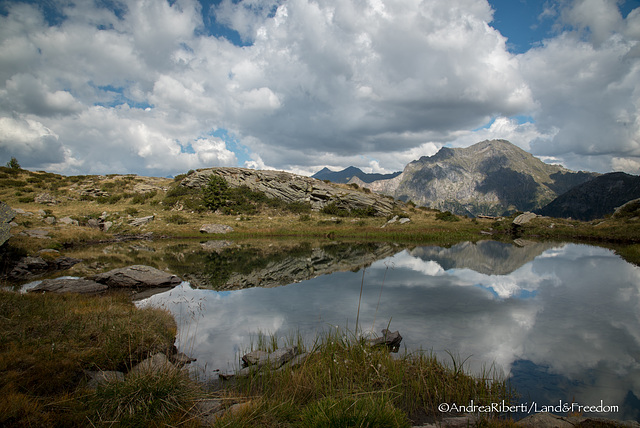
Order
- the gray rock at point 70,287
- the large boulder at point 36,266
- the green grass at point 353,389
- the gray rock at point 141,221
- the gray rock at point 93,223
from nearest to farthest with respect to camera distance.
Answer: the green grass at point 353,389 < the gray rock at point 70,287 < the large boulder at point 36,266 < the gray rock at point 93,223 < the gray rock at point 141,221

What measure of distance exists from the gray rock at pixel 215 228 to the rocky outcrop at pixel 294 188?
25.8 metres

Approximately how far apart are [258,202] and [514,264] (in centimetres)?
5809

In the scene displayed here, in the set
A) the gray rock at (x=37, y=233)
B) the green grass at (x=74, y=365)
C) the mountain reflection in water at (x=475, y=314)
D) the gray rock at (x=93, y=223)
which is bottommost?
the mountain reflection in water at (x=475, y=314)

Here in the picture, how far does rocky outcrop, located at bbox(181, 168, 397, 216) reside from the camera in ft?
240

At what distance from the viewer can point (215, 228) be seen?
5175 centimetres

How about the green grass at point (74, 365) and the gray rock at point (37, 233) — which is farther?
the gray rock at point (37, 233)

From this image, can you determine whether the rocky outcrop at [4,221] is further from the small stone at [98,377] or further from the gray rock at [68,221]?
the gray rock at [68,221]

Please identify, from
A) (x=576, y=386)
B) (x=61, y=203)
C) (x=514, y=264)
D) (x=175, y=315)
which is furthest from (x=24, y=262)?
(x=61, y=203)

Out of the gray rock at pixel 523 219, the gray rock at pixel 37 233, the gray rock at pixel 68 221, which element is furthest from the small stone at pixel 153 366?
the gray rock at pixel 523 219

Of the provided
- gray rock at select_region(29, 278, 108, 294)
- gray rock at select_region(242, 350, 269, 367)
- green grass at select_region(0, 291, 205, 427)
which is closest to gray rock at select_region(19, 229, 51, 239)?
gray rock at select_region(29, 278, 108, 294)

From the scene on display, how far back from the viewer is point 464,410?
6.51 metres

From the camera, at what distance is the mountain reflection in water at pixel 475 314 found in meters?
8.80

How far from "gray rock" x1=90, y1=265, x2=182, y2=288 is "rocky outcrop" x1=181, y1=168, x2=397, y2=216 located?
182 feet

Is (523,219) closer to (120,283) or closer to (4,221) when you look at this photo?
(120,283)
